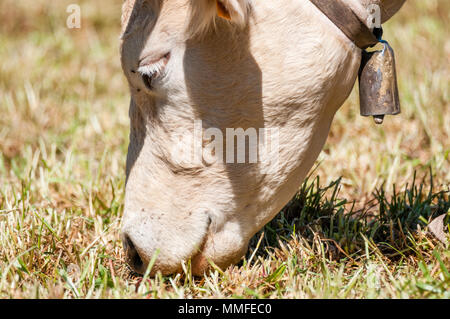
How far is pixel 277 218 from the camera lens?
268 cm

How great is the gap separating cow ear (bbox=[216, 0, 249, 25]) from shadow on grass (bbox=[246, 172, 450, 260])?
37.5 inches

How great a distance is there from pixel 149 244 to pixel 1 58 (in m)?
3.91

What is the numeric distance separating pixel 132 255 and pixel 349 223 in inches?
37.8

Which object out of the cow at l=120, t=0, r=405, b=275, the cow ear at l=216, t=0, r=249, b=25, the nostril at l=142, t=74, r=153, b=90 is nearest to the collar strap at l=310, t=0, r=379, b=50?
the cow at l=120, t=0, r=405, b=275

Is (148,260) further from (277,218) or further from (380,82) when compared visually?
(380,82)

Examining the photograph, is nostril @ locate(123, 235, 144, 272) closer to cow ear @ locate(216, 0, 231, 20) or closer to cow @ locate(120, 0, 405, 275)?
cow @ locate(120, 0, 405, 275)

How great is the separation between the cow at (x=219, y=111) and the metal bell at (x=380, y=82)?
52mm

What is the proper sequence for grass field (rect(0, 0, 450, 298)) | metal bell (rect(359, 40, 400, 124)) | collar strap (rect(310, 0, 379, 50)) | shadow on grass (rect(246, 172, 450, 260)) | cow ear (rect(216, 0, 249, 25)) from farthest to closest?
shadow on grass (rect(246, 172, 450, 260)) < grass field (rect(0, 0, 450, 298)) < metal bell (rect(359, 40, 400, 124)) < collar strap (rect(310, 0, 379, 50)) < cow ear (rect(216, 0, 249, 25))

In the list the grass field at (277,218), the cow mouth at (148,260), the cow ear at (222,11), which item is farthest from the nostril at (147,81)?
the grass field at (277,218)

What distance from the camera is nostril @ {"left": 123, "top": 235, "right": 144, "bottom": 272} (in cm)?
214

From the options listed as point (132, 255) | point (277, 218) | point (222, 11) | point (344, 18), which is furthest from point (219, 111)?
point (277, 218)

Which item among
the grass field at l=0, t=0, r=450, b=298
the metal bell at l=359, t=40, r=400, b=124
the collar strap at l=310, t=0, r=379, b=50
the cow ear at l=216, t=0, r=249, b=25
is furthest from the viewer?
the grass field at l=0, t=0, r=450, b=298

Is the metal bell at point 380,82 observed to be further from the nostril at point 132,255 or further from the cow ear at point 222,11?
the nostril at point 132,255
